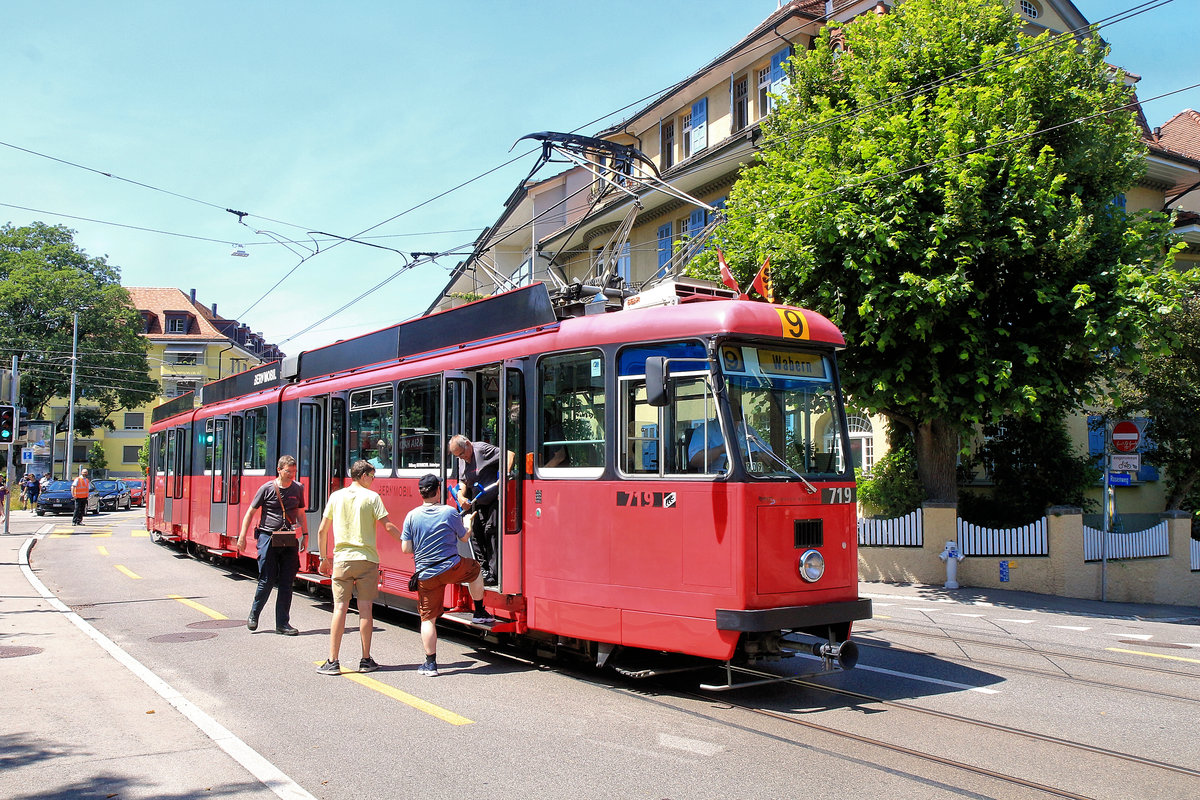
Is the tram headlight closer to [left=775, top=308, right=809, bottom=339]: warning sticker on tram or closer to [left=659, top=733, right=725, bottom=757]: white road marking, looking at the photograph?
[left=659, top=733, right=725, bottom=757]: white road marking

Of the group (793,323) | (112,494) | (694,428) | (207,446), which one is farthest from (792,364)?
(112,494)

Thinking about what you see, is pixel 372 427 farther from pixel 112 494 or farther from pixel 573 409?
pixel 112 494

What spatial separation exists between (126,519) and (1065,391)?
33.7 metres

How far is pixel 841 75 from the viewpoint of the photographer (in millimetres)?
17047

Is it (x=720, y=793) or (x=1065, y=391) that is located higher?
(x=1065, y=391)

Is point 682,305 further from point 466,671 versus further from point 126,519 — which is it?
point 126,519

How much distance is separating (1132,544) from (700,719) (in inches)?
582

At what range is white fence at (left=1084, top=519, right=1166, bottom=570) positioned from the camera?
56.4ft

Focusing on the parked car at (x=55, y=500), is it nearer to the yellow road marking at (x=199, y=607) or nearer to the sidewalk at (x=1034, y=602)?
the yellow road marking at (x=199, y=607)

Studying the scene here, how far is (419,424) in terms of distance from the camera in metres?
10.1

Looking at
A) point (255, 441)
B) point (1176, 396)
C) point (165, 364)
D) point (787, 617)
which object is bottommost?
point (787, 617)

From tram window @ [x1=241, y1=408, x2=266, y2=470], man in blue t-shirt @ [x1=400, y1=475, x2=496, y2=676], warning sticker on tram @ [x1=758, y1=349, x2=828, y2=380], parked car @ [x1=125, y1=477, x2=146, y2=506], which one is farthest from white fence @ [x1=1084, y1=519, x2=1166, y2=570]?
parked car @ [x1=125, y1=477, x2=146, y2=506]

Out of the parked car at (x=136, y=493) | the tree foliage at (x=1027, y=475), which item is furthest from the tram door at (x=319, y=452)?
the parked car at (x=136, y=493)

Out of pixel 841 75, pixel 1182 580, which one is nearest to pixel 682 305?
pixel 841 75
